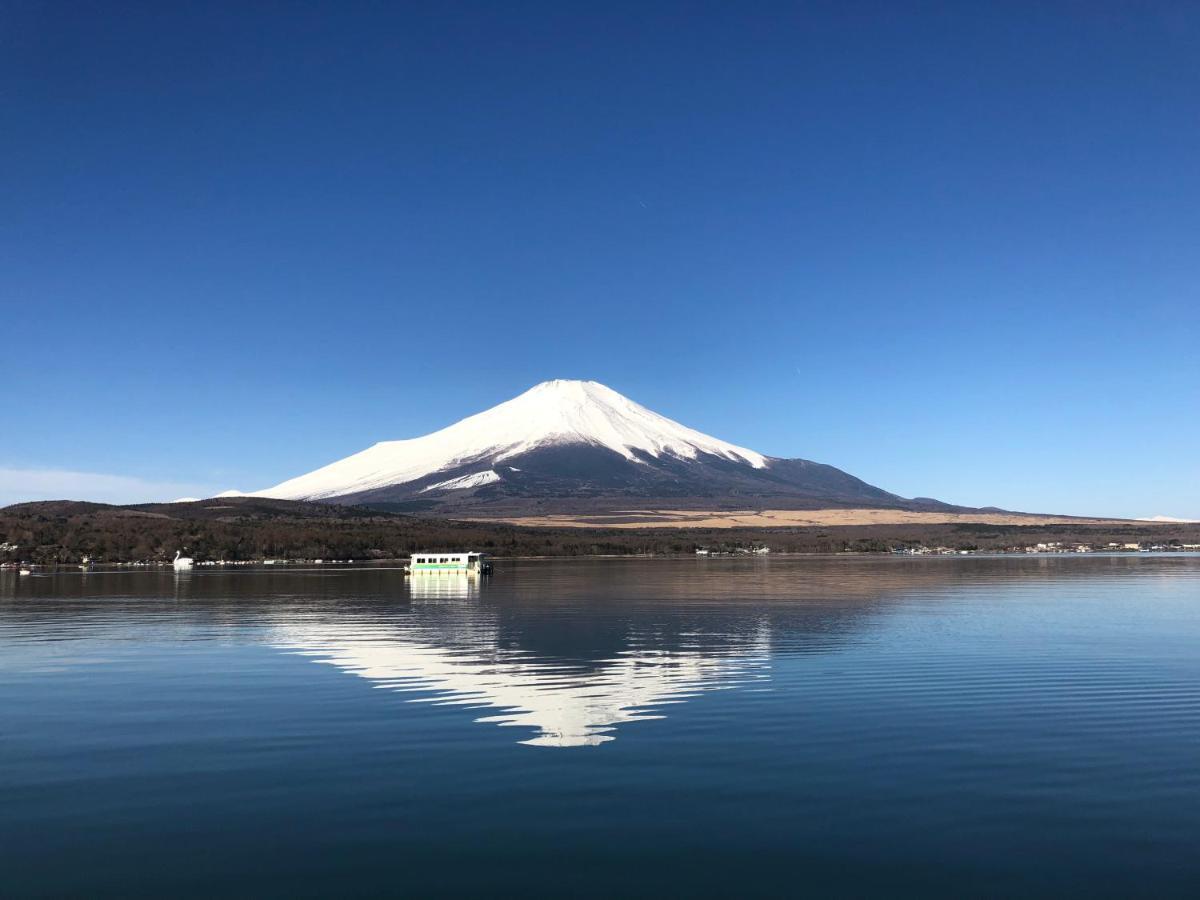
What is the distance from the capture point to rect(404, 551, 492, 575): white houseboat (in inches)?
4037

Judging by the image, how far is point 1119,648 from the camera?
34.0 meters

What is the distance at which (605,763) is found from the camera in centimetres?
1731

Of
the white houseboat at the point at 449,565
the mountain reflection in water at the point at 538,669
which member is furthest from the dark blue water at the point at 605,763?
the white houseboat at the point at 449,565

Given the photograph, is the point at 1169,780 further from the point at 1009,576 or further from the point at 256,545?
the point at 256,545

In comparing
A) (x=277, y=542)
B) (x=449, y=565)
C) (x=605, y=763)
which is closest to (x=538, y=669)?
(x=605, y=763)

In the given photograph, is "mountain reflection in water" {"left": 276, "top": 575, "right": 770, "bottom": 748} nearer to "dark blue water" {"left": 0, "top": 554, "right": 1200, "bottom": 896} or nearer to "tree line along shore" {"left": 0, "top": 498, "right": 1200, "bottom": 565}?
"dark blue water" {"left": 0, "top": 554, "right": 1200, "bottom": 896}

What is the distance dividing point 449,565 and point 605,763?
89339 millimetres

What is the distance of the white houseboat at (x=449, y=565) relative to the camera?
10255 cm

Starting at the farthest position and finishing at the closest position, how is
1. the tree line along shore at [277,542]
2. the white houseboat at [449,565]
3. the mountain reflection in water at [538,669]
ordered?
the tree line along shore at [277,542]
the white houseboat at [449,565]
the mountain reflection in water at [538,669]

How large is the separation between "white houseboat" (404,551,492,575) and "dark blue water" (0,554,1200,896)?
63117 mm

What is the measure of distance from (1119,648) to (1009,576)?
56157 millimetres

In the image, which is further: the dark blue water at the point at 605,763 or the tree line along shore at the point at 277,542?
the tree line along shore at the point at 277,542

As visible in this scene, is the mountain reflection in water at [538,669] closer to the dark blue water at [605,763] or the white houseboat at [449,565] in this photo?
the dark blue water at [605,763]

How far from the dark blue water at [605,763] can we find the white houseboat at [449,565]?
207ft
